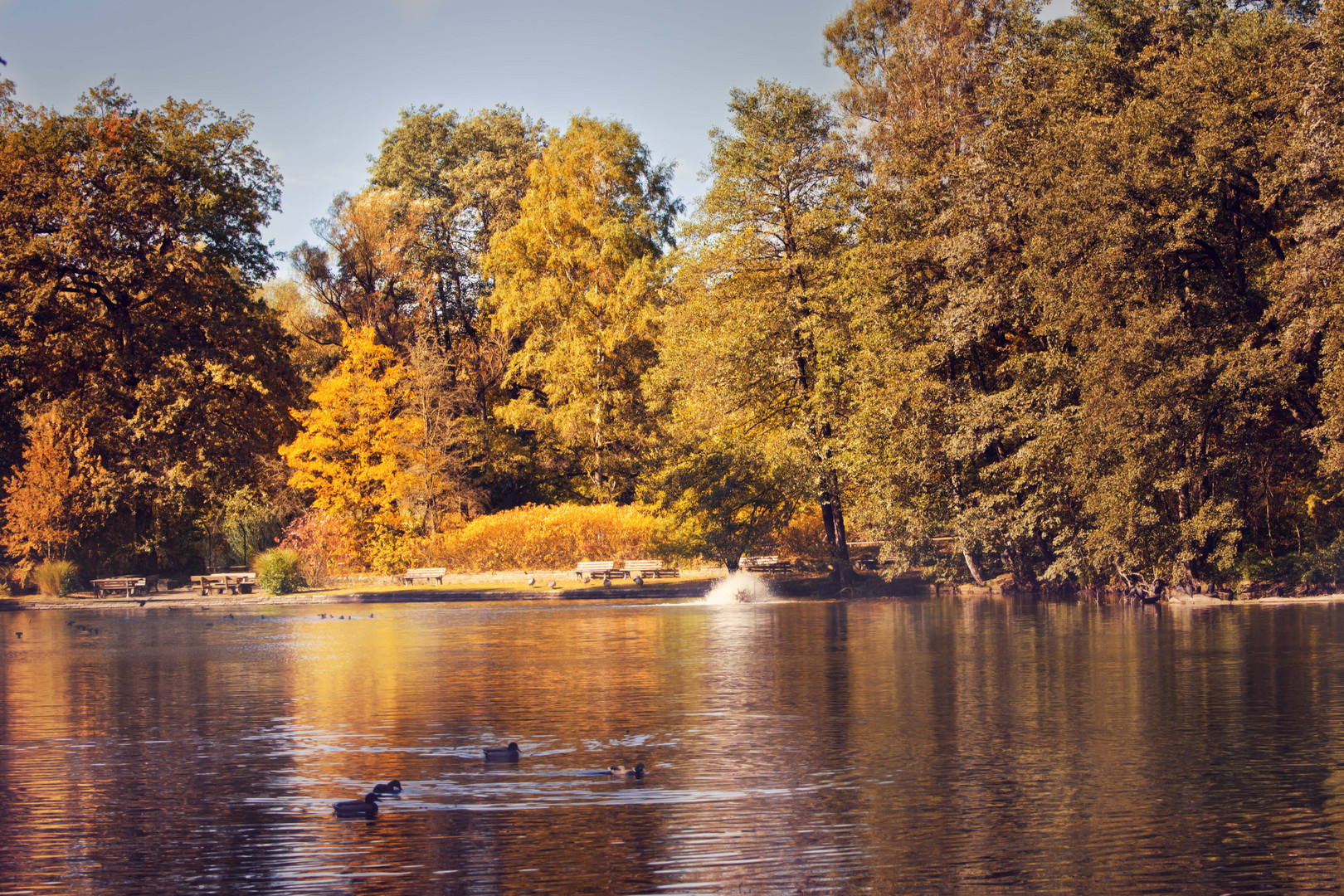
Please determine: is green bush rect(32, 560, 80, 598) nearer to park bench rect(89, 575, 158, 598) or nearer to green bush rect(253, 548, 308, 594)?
park bench rect(89, 575, 158, 598)

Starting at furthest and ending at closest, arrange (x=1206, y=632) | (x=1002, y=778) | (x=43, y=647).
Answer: (x=43, y=647), (x=1206, y=632), (x=1002, y=778)

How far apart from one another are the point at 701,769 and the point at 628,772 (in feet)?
2.24

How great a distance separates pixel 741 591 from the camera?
37469mm

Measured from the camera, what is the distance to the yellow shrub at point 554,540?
44406 millimetres

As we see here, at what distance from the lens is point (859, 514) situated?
36781 mm

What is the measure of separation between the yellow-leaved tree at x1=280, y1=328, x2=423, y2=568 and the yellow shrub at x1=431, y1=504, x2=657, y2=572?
15.1 feet

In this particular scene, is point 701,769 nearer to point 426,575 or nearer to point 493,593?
point 493,593

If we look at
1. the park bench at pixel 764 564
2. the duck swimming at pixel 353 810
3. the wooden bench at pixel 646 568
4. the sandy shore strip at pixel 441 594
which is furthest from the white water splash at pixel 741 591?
the duck swimming at pixel 353 810

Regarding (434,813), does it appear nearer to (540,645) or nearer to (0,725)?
(0,725)

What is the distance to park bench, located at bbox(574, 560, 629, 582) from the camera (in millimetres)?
40625

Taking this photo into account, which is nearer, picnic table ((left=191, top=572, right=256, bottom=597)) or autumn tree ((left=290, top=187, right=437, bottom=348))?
picnic table ((left=191, top=572, right=256, bottom=597))

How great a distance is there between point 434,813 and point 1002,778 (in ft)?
15.1

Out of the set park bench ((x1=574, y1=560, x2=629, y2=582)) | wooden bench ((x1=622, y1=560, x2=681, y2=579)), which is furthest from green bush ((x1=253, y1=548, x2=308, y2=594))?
wooden bench ((x1=622, y1=560, x2=681, y2=579))

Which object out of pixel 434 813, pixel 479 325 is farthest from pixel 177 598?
pixel 434 813
